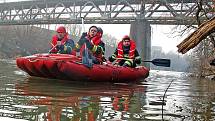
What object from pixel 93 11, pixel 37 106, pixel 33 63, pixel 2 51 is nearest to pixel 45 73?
pixel 33 63

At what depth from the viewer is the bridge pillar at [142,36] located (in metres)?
A: 42.1

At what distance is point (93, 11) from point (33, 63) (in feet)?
126

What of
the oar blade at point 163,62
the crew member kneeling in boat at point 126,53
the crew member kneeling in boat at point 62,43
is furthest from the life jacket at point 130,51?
the crew member kneeling in boat at point 62,43

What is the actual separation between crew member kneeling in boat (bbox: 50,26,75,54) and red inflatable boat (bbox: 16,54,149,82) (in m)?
1.49

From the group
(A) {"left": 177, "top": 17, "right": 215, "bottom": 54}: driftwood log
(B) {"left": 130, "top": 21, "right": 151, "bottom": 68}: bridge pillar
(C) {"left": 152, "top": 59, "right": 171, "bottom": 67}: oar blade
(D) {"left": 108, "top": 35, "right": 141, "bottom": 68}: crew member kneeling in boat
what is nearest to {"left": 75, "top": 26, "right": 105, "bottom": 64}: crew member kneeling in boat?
(D) {"left": 108, "top": 35, "right": 141, "bottom": 68}: crew member kneeling in boat

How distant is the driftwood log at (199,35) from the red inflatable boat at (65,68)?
416cm

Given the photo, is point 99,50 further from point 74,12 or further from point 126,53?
point 74,12

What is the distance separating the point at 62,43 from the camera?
10.7 metres

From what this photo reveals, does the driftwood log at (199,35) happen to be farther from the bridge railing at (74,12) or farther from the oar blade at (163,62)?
the bridge railing at (74,12)

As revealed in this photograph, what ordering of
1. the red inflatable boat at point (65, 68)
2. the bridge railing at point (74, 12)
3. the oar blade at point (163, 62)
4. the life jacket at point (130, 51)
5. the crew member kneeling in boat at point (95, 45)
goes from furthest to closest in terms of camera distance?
1. the bridge railing at point (74, 12)
2. the life jacket at point (130, 51)
3. the oar blade at point (163, 62)
4. the crew member kneeling in boat at point (95, 45)
5. the red inflatable boat at point (65, 68)

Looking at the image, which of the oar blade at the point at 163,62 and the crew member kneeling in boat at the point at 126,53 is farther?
the crew member kneeling in boat at the point at 126,53

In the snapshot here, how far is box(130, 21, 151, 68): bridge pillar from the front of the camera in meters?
42.1

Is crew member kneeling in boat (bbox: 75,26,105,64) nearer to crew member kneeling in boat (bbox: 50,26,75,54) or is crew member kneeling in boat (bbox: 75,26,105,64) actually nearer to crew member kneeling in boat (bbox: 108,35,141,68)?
crew member kneeling in boat (bbox: 50,26,75,54)

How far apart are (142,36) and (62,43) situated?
32.7 metres
